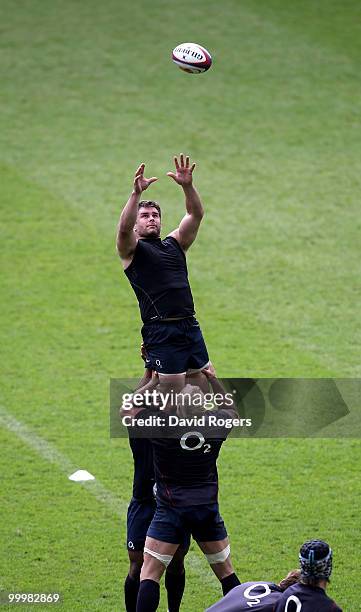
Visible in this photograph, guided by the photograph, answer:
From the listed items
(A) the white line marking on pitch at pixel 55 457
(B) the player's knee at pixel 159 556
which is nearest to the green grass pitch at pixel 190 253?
(A) the white line marking on pitch at pixel 55 457

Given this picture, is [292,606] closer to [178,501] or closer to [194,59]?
[178,501]

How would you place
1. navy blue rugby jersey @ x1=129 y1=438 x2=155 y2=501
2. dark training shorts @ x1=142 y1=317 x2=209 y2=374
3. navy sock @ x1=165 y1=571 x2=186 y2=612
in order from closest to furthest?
navy blue rugby jersey @ x1=129 y1=438 x2=155 y2=501 → navy sock @ x1=165 y1=571 x2=186 y2=612 → dark training shorts @ x1=142 y1=317 x2=209 y2=374

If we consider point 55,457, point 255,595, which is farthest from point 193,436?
point 55,457

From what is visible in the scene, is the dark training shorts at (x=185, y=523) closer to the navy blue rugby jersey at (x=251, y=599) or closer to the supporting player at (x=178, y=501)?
the supporting player at (x=178, y=501)

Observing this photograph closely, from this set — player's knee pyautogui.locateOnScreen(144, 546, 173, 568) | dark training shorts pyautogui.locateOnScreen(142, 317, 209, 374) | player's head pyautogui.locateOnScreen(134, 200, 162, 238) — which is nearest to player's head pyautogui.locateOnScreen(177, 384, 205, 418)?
dark training shorts pyautogui.locateOnScreen(142, 317, 209, 374)

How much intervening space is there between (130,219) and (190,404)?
1.53 m

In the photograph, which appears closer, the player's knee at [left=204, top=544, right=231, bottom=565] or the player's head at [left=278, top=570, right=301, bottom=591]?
the player's head at [left=278, top=570, right=301, bottom=591]

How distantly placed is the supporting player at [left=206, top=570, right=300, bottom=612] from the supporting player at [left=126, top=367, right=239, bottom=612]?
0.83m

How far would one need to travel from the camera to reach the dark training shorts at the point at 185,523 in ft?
24.3

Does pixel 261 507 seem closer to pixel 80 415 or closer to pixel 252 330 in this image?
pixel 80 415

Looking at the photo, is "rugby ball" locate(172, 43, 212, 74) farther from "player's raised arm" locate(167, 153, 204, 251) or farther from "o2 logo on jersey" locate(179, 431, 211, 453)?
"o2 logo on jersey" locate(179, 431, 211, 453)

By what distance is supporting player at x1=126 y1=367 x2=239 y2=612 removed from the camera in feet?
24.2

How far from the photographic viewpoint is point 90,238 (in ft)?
52.1

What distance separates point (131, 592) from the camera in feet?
26.1
